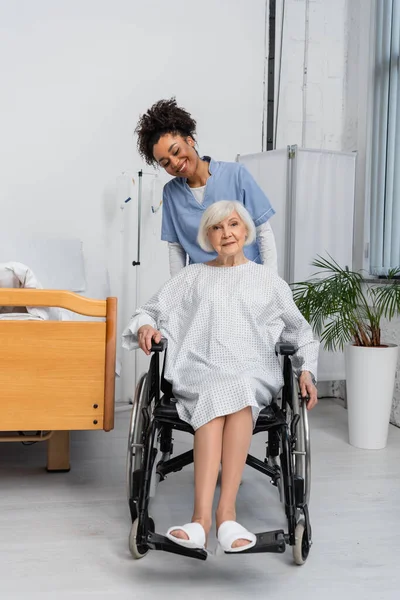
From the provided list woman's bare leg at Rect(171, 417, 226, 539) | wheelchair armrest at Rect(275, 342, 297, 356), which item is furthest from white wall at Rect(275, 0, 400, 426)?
woman's bare leg at Rect(171, 417, 226, 539)

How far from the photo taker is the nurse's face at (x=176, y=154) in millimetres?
2066

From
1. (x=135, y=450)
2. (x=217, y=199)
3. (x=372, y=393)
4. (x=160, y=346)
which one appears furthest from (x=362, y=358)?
(x=135, y=450)

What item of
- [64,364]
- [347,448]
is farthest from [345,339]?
[64,364]

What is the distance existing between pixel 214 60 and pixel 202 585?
2.95 m

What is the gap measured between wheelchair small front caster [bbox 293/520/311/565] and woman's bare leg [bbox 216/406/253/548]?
164 millimetres

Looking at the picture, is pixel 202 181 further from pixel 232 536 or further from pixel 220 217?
pixel 232 536

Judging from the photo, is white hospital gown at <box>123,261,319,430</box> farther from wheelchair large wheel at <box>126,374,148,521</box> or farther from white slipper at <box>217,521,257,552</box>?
white slipper at <box>217,521,257,552</box>

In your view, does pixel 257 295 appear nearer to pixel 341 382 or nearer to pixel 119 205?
pixel 119 205

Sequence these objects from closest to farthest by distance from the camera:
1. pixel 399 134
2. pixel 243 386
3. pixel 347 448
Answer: pixel 243 386 → pixel 347 448 → pixel 399 134

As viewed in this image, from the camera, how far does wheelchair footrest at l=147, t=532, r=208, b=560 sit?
149 centimetres

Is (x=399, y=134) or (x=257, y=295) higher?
(x=399, y=134)

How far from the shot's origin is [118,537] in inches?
73.2

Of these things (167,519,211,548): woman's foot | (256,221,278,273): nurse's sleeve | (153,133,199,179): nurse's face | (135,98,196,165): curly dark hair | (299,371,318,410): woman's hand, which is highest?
(135,98,196,165): curly dark hair

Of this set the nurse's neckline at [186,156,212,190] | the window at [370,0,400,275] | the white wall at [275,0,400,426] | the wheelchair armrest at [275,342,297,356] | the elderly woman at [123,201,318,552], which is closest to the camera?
the elderly woman at [123,201,318,552]
